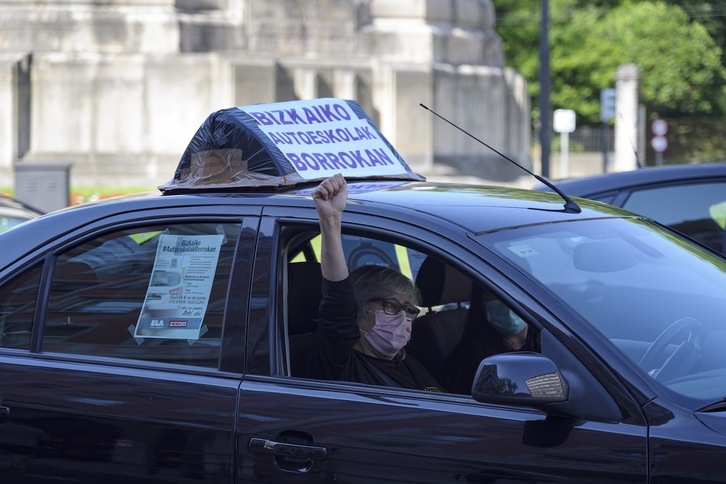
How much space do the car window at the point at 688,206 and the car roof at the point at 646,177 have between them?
48 millimetres

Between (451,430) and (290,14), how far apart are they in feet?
96.2

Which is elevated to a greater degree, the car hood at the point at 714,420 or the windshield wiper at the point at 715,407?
the windshield wiper at the point at 715,407

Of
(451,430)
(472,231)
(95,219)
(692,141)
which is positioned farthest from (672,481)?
(692,141)

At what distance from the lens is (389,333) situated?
3.86m

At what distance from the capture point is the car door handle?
11.0 feet

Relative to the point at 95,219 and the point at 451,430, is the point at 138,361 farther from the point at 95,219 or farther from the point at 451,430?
the point at 451,430

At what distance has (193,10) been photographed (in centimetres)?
3111

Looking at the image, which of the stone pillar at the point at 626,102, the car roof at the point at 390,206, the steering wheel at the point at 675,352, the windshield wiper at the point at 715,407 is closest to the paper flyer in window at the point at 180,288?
the car roof at the point at 390,206

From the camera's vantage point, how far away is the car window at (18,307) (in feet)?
12.8

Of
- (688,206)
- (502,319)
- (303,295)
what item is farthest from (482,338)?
(688,206)

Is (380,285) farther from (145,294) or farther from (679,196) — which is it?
(679,196)

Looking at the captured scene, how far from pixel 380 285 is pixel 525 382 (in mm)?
978

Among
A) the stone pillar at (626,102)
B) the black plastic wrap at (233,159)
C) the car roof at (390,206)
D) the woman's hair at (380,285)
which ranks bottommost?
the stone pillar at (626,102)

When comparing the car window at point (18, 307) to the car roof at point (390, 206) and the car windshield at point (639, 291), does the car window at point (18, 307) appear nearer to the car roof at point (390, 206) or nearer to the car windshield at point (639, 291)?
the car roof at point (390, 206)
